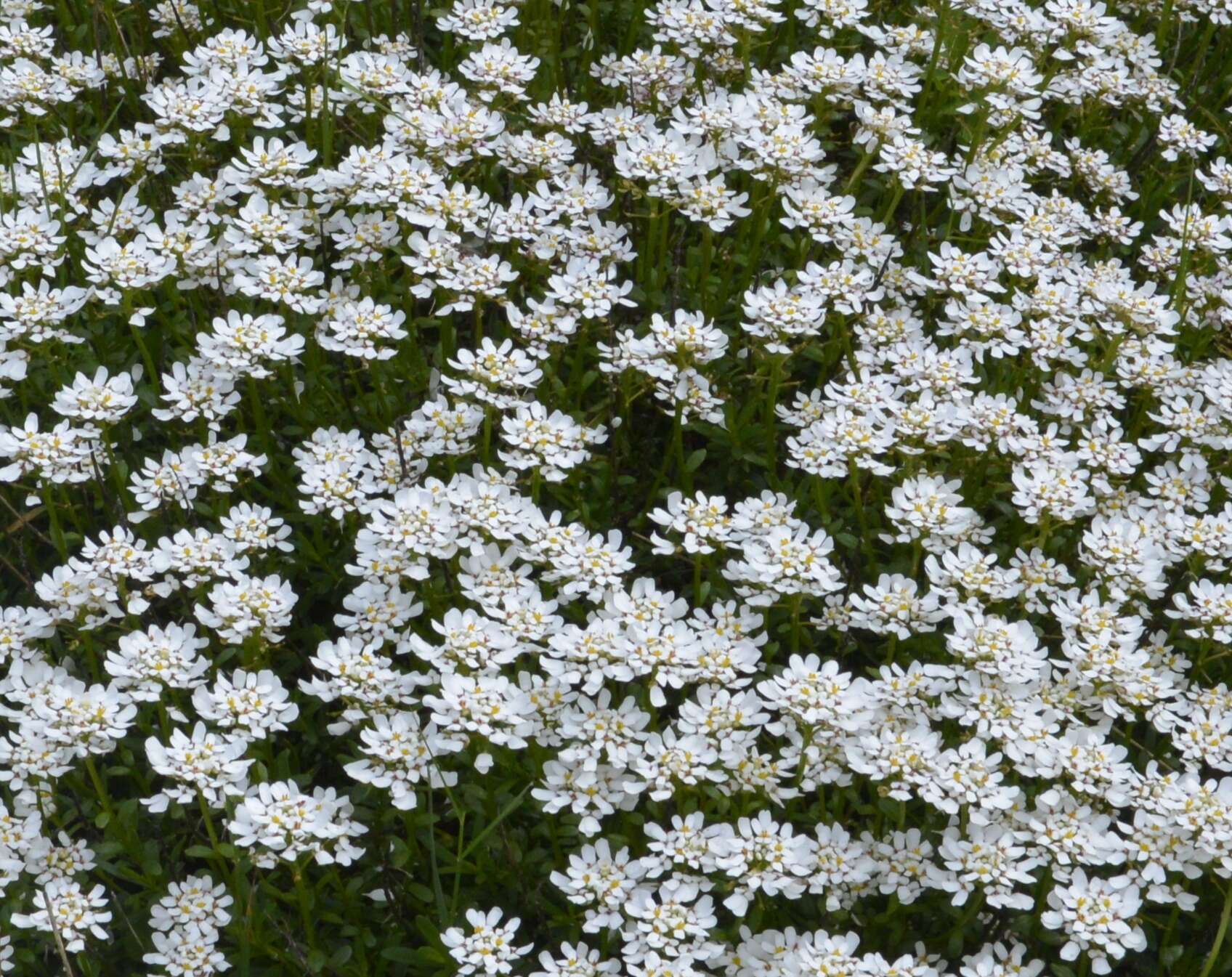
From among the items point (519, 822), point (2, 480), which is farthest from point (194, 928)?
point (2, 480)

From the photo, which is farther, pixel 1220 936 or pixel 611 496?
pixel 611 496

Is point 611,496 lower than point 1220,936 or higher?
higher

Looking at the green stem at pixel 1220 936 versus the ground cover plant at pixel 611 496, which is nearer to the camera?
the green stem at pixel 1220 936

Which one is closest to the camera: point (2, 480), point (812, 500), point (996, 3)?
point (2, 480)

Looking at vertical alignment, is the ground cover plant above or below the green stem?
above

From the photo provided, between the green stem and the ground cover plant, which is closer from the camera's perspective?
the green stem

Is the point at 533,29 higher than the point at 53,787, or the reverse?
the point at 533,29

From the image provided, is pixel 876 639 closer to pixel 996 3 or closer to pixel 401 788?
pixel 401 788

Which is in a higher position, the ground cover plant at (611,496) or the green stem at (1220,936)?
the ground cover plant at (611,496)
